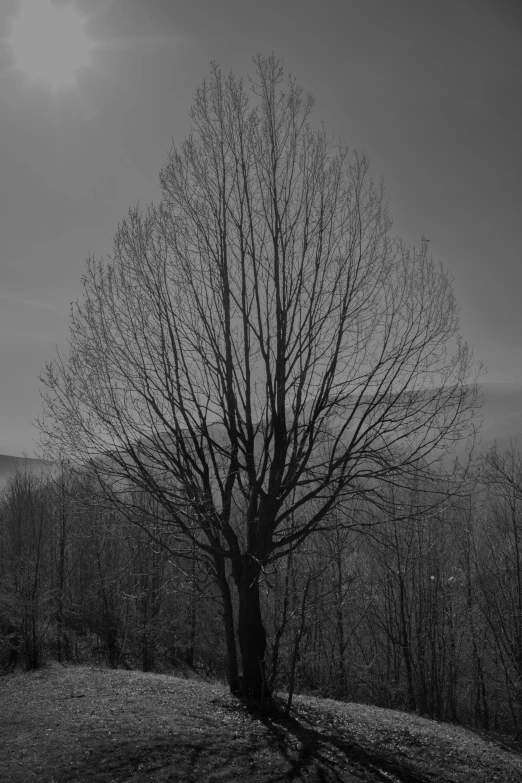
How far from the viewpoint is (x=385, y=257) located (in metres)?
9.24

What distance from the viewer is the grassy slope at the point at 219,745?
574 centimetres

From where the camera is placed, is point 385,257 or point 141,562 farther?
point 141,562

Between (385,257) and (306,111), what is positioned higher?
(306,111)

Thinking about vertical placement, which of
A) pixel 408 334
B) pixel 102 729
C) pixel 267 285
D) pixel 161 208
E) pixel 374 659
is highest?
pixel 161 208

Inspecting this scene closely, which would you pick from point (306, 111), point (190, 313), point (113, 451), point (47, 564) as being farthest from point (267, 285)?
point (47, 564)

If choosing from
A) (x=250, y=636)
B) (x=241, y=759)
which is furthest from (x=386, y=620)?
(x=241, y=759)

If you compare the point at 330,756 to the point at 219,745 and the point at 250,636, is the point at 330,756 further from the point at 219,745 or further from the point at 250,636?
the point at 250,636

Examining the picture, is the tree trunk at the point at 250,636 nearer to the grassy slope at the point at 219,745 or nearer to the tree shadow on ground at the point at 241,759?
the grassy slope at the point at 219,745

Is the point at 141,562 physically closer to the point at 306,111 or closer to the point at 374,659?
the point at 374,659

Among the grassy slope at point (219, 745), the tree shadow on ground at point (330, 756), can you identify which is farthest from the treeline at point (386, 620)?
the tree shadow on ground at point (330, 756)

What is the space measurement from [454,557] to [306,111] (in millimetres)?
19111

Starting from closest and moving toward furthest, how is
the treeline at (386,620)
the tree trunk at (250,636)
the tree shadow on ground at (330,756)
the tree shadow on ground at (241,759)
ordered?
the tree shadow on ground at (241,759)
the tree shadow on ground at (330,756)
the tree trunk at (250,636)
the treeline at (386,620)

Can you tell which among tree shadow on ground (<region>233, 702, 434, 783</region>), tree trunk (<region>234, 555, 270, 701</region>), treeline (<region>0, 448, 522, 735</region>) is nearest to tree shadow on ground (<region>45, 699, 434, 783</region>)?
tree shadow on ground (<region>233, 702, 434, 783</region>)

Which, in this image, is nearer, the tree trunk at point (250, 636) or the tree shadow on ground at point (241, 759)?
the tree shadow on ground at point (241, 759)
